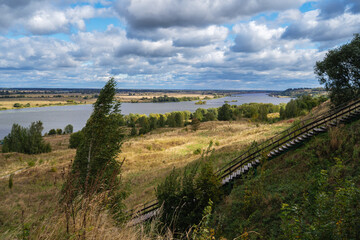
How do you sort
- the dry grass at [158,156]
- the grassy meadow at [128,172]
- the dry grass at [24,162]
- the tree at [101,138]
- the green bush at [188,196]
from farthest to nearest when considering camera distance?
the dry grass at [24,162] < the dry grass at [158,156] < the grassy meadow at [128,172] < the tree at [101,138] < the green bush at [188,196]

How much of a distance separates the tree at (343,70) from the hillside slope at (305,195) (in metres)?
15.1

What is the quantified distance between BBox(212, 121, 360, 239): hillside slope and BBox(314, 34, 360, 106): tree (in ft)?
49.4

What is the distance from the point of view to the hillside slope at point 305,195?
4.91 meters

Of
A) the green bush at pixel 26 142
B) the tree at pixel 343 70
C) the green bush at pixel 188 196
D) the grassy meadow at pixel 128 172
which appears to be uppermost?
the tree at pixel 343 70

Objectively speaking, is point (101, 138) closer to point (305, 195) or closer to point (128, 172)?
point (305, 195)

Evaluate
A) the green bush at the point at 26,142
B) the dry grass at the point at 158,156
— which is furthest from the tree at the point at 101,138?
the green bush at the point at 26,142

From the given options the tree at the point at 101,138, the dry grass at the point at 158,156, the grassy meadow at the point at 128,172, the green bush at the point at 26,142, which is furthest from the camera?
the green bush at the point at 26,142

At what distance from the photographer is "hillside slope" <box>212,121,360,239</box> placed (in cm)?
491

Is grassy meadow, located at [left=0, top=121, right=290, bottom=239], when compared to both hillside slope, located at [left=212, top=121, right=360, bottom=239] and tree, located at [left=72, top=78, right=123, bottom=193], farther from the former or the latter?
hillside slope, located at [left=212, top=121, right=360, bottom=239]

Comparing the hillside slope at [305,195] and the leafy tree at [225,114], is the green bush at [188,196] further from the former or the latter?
the leafy tree at [225,114]

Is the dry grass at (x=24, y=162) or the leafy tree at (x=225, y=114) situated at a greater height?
the leafy tree at (x=225, y=114)

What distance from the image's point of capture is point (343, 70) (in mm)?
27062

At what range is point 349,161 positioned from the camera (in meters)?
11.2

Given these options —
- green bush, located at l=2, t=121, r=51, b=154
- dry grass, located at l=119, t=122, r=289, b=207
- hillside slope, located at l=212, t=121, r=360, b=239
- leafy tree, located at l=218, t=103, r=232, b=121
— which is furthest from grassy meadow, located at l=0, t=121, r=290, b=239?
leafy tree, located at l=218, t=103, r=232, b=121
